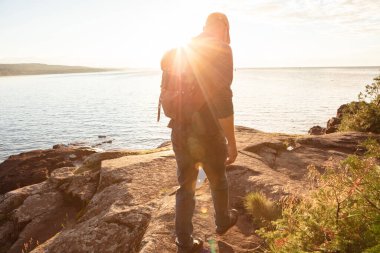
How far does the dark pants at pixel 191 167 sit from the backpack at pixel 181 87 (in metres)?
0.28

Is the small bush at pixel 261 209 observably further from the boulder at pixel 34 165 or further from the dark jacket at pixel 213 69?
the boulder at pixel 34 165

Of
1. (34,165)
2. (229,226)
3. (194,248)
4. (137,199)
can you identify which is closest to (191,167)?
(194,248)

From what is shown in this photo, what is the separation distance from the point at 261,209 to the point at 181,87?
8.94ft

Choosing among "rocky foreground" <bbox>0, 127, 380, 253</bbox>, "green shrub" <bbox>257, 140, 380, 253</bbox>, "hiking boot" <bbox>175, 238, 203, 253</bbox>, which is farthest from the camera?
"rocky foreground" <bbox>0, 127, 380, 253</bbox>

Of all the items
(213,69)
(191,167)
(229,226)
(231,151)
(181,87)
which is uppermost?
(213,69)

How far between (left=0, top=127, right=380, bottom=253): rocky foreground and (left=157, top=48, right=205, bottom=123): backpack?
2.04 metres

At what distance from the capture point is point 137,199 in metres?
6.62

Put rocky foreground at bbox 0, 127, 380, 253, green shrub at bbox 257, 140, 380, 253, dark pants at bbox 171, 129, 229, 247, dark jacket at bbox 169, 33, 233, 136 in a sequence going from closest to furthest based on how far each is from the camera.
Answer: green shrub at bbox 257, 140, 380, 253
dark jacket at bbox 169, 33, 233, 136
dark pants at bbox 171, 129, 229, 247
rocky foreground at bbox 0, 127, 380, 253

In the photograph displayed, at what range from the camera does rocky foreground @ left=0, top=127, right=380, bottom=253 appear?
5.33 meters

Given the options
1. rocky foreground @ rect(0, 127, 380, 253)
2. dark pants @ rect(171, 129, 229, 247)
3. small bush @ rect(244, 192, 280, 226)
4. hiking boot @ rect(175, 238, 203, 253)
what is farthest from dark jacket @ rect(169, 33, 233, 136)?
small bush @ rect(244, 192, 280, 226)

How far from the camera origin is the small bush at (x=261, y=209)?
5391 millimetres

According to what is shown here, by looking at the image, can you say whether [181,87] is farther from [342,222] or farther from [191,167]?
[342,222]

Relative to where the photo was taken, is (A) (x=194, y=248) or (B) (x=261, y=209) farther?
(B) (x=261, y=209)

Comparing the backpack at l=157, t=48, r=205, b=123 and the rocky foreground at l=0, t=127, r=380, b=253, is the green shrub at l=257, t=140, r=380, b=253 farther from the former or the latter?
the backpack at l=157, t=48, r=205, b=123
